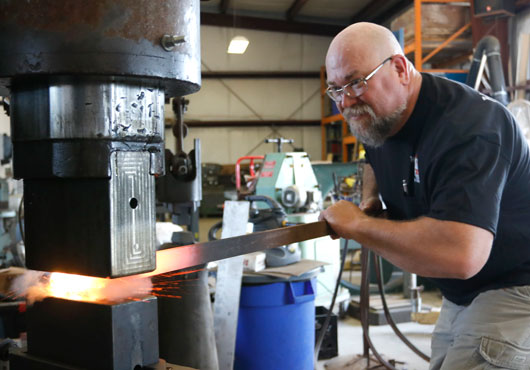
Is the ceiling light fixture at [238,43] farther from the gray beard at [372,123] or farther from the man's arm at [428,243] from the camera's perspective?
the man's arm at [428,243]

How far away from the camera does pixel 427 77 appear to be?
59.7 inches

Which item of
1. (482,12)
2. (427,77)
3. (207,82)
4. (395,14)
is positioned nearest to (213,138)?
(207,82)

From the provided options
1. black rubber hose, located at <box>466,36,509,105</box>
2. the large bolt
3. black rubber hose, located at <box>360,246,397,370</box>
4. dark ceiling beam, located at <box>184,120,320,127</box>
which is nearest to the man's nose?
the large bolt

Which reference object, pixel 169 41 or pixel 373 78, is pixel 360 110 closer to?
pixel 373 78

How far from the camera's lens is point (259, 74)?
41.6ft

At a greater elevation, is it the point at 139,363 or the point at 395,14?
the point at 395,14

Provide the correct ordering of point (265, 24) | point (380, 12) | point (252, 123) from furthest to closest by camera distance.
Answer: point (252, 123), point (265, 24), point (380, 12)

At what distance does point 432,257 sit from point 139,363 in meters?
0.75

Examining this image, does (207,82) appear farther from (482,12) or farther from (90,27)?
(90,27)

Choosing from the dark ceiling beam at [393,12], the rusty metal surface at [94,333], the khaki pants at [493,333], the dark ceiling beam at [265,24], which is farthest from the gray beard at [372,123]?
the dark ceiling beam at [265,24]

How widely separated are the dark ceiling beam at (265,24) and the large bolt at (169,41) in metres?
11.6

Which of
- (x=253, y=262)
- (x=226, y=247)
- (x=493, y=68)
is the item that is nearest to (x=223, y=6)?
(x=493, y=68)

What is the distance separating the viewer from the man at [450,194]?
48.8 inches

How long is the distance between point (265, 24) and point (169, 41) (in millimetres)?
11888
